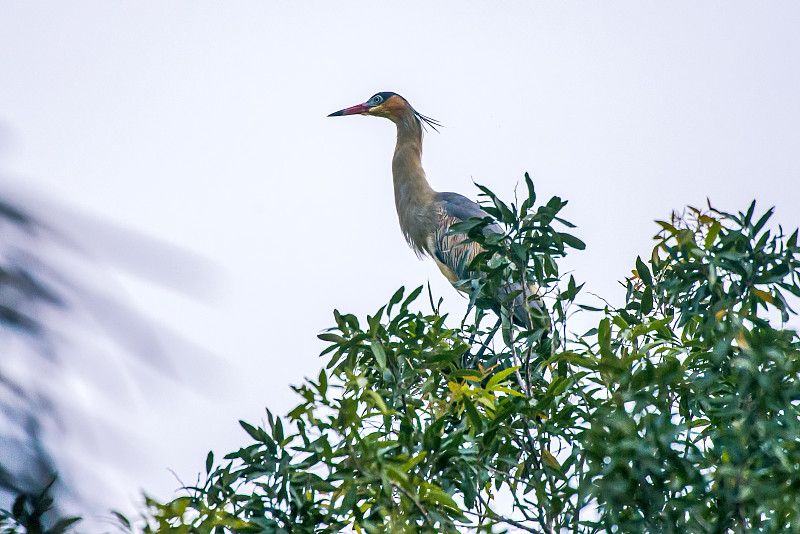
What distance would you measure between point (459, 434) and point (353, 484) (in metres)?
0.28

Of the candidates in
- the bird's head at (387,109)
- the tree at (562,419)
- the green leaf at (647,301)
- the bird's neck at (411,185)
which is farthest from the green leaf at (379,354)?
the bird's head at (387,109)

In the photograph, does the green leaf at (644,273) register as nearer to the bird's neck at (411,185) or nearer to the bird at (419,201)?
the bird at (419,201)

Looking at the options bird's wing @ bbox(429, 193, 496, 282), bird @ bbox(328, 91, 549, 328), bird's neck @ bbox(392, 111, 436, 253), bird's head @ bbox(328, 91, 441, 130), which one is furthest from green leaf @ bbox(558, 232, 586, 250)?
bird's head @ bbox(328, 91, 441, 130)

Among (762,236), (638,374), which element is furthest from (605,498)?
(762,236)

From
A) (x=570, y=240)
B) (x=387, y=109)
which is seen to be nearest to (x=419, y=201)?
(x=387, y=109)

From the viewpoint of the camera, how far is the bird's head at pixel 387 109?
6.55 metres

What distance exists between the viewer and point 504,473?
7.30ft

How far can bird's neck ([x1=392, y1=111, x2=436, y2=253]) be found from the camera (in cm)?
582

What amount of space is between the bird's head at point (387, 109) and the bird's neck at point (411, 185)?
6 cm

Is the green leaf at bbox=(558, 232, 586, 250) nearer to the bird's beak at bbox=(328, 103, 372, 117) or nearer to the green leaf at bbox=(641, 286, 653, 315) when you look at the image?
the green leaf at bbox=(641, 286, 653, 315)

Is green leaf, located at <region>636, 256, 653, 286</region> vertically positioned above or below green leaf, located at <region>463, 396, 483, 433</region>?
above

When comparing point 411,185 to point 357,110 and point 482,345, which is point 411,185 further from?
point 482,345

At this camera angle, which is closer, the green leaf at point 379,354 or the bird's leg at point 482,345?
the green leaf at point 379,354

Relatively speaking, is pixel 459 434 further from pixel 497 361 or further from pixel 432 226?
pixel 432 226
